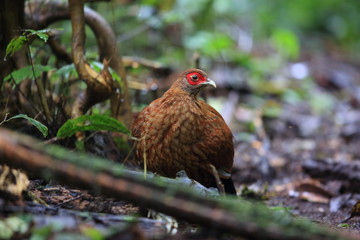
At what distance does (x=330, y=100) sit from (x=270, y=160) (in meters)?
3.73

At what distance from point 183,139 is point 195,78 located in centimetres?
63

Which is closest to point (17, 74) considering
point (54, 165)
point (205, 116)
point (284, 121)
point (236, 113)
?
point (205, 116)

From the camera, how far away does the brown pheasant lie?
3428 millimetres

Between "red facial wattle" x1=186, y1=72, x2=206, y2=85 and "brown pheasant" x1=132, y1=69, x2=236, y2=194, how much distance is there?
169mm

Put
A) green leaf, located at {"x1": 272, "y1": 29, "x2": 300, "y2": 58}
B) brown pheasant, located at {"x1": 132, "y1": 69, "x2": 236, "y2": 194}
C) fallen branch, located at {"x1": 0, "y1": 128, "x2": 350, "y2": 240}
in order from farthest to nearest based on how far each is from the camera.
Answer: green leaf, located at {"x1": 272, "y1": 29, "x2": 300, "y2": 58} < brown pheasant, located at {"x1": 132, "y1": 69, "x2": 236, "y2": 194} < fallen branch, located at {"x1": 0, "y1": 128, "x2": 350, "y2": 240}

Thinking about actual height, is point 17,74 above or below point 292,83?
below

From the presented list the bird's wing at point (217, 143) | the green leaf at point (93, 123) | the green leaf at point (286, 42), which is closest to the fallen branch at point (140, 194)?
the green leaf at point (93, 123)

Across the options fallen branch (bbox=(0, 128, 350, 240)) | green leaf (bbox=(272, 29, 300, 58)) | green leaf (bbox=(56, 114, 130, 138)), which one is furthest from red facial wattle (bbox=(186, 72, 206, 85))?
green leaf (bbox=(272, 29, 300, 58))

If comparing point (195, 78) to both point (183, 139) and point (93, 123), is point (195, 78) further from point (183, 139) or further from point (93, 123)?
point (93, 123)

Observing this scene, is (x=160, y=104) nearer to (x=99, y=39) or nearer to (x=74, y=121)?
(x=74, y=121)

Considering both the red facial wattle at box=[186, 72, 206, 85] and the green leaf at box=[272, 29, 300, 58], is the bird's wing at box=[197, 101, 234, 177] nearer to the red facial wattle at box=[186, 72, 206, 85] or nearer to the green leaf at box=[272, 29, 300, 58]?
the red facial wattle at box=[186, 72, 206, 85]

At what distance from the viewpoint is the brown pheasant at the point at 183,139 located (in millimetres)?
3428

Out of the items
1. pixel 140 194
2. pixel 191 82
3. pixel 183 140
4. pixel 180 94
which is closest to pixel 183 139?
pixel 183 140

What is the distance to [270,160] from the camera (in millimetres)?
5719
